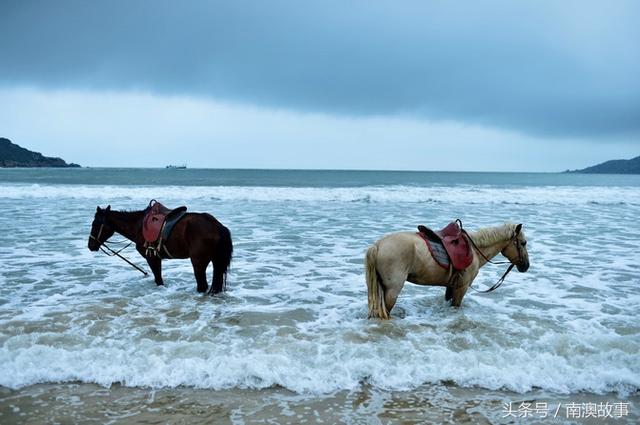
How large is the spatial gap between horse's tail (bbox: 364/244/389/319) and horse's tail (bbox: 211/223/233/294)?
2.09 m

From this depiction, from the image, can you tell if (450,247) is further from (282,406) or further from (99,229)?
(99,229)

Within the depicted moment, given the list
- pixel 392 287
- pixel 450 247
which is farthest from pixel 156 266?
pixel 450 247

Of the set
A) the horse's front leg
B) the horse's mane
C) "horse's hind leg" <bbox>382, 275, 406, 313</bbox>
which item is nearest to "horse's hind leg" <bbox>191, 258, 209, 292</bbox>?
the horse's front leg

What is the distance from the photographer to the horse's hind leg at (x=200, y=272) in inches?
243

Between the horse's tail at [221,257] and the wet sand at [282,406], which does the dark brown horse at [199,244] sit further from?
the wet sand at [282,406]

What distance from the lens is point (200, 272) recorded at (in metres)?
6.23

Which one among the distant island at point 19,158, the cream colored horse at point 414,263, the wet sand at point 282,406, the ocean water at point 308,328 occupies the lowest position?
the wet sand at point 282,406

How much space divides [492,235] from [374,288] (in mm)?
1726

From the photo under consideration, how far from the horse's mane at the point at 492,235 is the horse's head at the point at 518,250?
0.07 metres

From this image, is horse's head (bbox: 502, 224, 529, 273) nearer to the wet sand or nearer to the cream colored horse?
the cream colored horse

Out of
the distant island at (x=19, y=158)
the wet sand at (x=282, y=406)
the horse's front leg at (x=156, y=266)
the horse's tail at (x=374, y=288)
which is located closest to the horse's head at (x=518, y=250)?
the horse's tail at (x=374, y=288)

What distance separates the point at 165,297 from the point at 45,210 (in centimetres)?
1419

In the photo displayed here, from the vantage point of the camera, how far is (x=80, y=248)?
958cm

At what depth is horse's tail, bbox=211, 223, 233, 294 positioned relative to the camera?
607 cm
